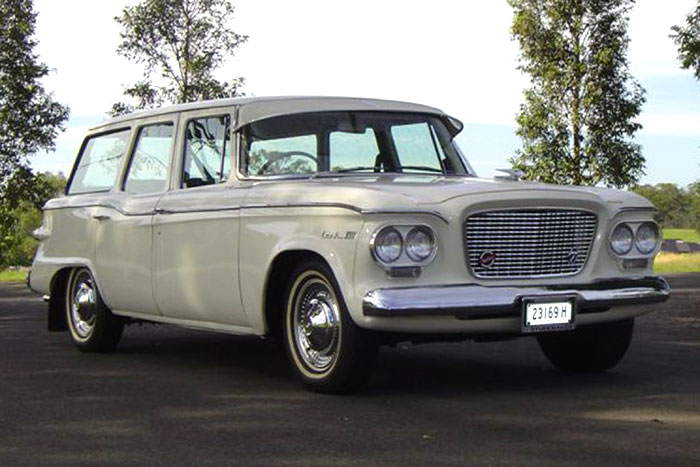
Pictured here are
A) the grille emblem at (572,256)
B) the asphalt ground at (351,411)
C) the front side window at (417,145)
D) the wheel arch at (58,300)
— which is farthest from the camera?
the wheel arch at (58,300)

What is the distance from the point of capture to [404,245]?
20.3 feet

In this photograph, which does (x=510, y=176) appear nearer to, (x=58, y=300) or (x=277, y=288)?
(x=277, y=288)

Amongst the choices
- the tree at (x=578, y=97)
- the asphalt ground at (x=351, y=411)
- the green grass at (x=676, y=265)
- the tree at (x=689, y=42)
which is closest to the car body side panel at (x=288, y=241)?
the asphalt ground at (x=351, y=411)

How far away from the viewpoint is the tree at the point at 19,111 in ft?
149

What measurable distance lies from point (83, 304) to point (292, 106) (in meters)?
2.84

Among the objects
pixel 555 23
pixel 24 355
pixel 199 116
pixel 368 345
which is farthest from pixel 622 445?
pixel 555 23

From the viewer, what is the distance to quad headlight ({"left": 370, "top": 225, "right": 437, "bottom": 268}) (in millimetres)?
6141

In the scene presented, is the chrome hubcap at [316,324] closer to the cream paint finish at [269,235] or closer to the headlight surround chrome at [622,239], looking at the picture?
the cream paint finish at [269,235]

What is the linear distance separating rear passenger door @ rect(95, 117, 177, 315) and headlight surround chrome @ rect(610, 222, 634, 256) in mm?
3357

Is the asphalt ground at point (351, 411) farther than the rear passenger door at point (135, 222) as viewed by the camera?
No

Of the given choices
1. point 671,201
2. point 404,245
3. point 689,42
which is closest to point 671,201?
point 671,201

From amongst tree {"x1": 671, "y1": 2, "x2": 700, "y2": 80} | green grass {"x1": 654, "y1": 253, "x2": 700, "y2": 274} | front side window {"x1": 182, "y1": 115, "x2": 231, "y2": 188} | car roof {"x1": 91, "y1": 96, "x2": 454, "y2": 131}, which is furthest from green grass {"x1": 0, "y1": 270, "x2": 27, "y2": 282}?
car roof {"x1": 91, "y1": 96, "x2": 454, "y2": 131}

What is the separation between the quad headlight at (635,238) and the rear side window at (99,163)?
4275 mm

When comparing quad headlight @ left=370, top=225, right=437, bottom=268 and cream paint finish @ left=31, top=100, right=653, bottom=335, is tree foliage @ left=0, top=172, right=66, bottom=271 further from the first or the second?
quad headlight @ left=370, top=225, right=437, bottom=268
